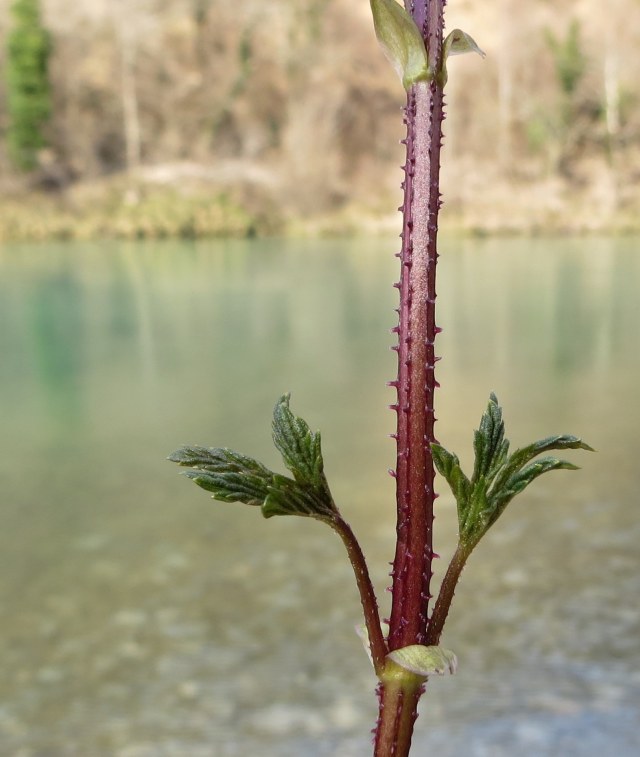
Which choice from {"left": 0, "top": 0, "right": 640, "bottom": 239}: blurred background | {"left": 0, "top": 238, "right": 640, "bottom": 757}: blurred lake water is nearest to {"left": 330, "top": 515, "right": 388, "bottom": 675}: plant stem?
{"left": 0, "top": 238, "right": 640, "bottom": 757}: blurred lake water

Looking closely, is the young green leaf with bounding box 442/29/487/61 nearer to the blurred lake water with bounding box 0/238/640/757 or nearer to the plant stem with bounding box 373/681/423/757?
the plant stem with bounding box 373/681/423/757

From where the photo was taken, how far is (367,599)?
0.77 ft

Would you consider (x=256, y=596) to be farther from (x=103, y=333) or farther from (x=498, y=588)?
(x=103, y=333)

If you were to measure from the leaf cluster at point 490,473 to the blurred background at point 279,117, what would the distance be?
14705 mm

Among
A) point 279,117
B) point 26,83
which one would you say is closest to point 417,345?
point 26,83

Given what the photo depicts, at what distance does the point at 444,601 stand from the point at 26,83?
18.3 m

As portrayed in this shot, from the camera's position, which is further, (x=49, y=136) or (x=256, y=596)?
(x=49, y=136)

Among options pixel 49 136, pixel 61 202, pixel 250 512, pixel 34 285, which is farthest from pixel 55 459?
pixel 49 136

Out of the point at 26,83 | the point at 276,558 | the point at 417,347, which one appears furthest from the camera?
the point at 26,83

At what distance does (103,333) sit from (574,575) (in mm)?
4253

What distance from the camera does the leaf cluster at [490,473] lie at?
24 centimetres

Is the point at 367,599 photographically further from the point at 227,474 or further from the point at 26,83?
the point at 26,83

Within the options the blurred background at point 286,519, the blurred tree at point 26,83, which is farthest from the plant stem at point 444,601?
the blurred tree at point 26,83

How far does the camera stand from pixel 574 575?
2.59 metres
